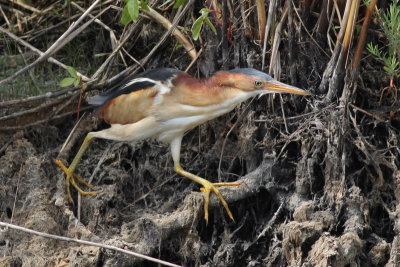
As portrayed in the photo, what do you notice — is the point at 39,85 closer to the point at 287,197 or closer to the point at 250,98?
the point at 250,98

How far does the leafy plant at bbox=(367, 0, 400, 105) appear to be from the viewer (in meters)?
2.68

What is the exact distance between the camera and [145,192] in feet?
10.5

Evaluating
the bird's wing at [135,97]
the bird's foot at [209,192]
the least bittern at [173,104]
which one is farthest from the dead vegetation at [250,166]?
the bird's wing at [135,97]

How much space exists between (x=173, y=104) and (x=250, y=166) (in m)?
0.46

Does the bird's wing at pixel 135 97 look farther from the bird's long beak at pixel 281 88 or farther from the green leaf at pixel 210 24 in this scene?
the bird's long beak at pixel 281 88

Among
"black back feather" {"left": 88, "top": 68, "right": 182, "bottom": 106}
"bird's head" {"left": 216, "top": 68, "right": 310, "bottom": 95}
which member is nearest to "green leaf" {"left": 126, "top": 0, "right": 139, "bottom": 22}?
"black back feather" {"left": 88, "top": 68, "right": 182, "bottom": 106}

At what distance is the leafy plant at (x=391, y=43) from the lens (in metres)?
2.68

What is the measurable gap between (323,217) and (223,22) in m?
0.97

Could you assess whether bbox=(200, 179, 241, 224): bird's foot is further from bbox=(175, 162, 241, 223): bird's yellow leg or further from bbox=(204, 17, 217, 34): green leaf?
bbox=(204, 17, 217, 34): green leaf

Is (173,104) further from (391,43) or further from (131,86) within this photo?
(391,43)

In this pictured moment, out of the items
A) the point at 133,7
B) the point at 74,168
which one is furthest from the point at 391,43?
the point at 74,168

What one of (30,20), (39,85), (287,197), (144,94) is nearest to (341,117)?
(287,197)

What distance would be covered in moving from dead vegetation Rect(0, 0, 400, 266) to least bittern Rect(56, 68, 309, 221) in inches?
6.1

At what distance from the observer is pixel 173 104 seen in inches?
115
